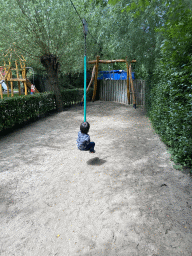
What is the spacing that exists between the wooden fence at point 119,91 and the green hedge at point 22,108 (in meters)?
6.28

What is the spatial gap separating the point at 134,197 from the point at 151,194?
0.32 metres

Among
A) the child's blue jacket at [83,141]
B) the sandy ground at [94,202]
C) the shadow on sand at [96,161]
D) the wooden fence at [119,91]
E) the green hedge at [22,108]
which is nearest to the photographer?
the sandy ground at [94,202]

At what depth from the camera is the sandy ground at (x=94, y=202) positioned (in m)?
2.54

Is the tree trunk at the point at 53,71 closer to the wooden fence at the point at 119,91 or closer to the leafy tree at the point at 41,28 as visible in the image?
A: the leafy tree at the point at 41,28

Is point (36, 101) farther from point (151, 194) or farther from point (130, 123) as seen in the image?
point (151, 194)

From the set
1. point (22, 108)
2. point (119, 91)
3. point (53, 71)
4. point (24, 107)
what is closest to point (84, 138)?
point (22, 108)

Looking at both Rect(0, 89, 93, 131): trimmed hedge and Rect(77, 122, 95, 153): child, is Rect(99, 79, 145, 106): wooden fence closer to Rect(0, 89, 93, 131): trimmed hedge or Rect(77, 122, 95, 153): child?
Rect(0, 89, 93, 131): trimmed hedge

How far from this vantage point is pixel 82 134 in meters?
4.87

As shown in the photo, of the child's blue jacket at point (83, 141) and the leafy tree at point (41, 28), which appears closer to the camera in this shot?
the child's blue jacket at point (83, 141)

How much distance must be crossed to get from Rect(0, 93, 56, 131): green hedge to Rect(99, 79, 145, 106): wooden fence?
6.28 metres

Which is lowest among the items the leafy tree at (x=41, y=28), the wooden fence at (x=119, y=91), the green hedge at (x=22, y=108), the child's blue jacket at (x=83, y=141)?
the child's blue jacket at (x=83, y=141)

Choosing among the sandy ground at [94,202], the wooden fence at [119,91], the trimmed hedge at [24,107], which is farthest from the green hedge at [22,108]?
the wooden fence at [119,91]

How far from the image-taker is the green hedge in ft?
26.3

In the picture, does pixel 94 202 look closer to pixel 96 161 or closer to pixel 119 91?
pixel 96 161
